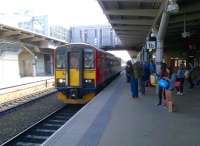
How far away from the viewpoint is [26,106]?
60.1 feet

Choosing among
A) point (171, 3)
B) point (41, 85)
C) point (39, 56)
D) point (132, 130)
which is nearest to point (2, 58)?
point (41, 85)

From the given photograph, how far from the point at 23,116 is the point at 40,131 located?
351 centimetres

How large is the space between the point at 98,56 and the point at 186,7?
185 inches

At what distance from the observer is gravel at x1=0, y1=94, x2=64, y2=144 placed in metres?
12.4

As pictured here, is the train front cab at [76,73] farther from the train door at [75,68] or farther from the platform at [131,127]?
the platform at [131,127]

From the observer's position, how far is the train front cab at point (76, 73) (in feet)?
54.8

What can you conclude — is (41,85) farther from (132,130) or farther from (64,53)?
(132,130)

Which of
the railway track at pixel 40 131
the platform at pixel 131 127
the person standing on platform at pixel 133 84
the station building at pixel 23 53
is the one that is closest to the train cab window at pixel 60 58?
the railway track at pixel 40 131

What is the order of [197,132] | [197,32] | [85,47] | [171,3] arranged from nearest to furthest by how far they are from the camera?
[197,132], [171,3], [85,47], [197,32]

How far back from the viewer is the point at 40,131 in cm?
1195

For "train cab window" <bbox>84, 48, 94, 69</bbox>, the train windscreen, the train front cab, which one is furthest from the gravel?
"train cab window" <bbox>84, 48, 94, 69</bbox>

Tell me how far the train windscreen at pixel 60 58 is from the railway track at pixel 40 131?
2042 mm

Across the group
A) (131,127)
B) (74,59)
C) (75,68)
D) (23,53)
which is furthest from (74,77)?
(23,53)

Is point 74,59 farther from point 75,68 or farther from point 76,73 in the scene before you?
point 76,73
